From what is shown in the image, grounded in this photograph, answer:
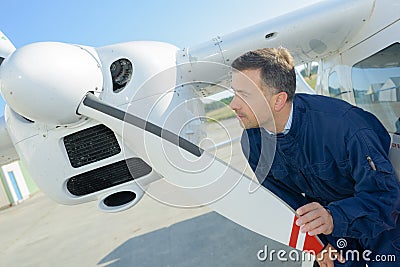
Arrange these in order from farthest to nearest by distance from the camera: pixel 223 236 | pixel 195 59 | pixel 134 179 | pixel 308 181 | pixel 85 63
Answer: pixel 223 236 < pixel 195 59 < pixel 134 179 < pixel 85 63 < pixel 308 181

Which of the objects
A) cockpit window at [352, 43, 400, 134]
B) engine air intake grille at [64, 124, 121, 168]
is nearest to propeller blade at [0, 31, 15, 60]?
engine air intake grille at [64, 124, 121, 168]

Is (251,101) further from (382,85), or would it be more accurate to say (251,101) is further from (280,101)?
(382,85)

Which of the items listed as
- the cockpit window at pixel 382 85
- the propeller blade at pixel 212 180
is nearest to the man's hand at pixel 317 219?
the propeller blade at pixel 212 180

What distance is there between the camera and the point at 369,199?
1.47m

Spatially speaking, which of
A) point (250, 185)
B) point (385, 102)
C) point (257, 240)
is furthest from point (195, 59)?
point (257, 240)

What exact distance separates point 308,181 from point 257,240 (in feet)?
8.09

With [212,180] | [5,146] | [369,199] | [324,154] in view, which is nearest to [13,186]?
[5,146]

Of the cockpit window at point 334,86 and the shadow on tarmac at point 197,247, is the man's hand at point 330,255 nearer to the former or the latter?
the shadow on tarmac at point 197,247

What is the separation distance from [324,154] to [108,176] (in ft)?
5.04

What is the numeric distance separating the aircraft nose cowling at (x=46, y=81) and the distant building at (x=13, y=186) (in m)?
13.5

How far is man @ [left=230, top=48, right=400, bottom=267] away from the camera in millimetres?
1473

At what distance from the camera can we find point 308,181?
6.17 ft

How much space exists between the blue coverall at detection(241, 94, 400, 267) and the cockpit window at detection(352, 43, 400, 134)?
742 mm

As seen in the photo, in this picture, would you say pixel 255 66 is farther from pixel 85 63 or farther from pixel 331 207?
pixel 85 63
